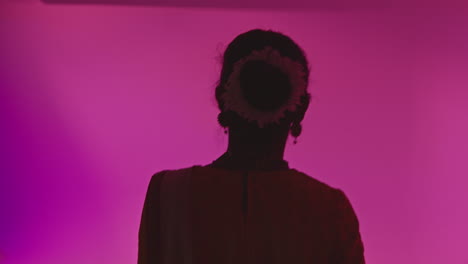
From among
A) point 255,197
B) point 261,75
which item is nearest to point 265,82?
point 261,75

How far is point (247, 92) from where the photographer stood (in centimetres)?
79

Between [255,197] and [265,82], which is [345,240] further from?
[265,82]

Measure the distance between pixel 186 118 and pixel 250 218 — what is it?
87 cm

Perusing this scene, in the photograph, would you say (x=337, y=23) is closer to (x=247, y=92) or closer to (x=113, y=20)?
(x=113, y=20)

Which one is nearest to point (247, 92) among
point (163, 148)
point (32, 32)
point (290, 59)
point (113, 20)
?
point (290, 59)

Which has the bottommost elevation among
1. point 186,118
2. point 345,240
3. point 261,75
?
point 345,240

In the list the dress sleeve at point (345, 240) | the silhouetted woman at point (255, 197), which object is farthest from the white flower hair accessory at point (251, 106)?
the dress sleeve at point (345, 240)

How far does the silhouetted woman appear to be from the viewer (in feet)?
2.55

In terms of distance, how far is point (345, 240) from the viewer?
2.60 ft

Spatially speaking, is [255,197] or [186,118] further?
[186,118]

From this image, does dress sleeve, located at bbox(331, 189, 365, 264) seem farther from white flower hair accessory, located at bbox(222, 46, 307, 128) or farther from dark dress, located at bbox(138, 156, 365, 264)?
white flower hair accessory, located at bbox(222, 46, 307, 128)

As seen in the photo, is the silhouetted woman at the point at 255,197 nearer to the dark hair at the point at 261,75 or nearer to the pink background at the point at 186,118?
the dark hair at the point at 261,75

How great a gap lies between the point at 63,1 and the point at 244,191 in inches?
43.6

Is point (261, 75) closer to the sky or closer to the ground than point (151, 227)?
closer to the sky
